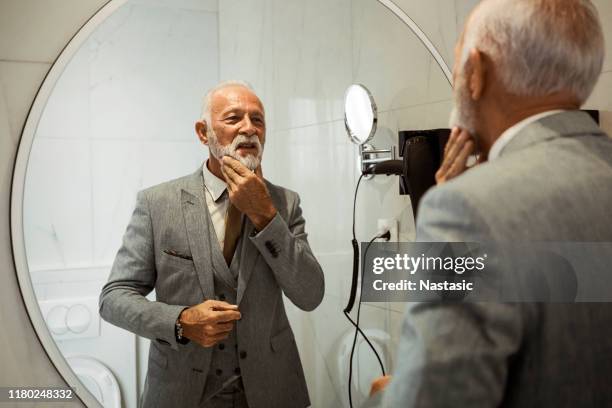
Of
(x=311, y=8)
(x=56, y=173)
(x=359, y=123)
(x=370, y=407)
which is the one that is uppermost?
(x=311, y=8)

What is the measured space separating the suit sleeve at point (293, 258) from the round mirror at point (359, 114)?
213mm

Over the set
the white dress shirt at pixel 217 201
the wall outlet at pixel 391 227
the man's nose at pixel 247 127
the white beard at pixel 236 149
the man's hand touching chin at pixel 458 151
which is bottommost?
the wall outlet at pixel 391 227

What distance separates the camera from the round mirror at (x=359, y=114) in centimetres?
105

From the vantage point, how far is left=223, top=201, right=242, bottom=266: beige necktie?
31.6 inches

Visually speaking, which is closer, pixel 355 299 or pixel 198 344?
pixel 198 344

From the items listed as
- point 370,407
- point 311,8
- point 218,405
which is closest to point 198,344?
point 218,405

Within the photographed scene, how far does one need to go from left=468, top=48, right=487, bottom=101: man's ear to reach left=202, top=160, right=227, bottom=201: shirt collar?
417 millimetres

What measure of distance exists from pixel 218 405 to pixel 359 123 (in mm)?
602

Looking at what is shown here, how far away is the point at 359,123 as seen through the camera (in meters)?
1.06

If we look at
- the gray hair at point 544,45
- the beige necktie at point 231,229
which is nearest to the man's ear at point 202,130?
the beige necktie at point 231,229

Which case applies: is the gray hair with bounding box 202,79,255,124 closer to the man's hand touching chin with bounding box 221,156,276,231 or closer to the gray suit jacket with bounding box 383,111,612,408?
the man's hand touching chin with bounding box 221,156,276,231

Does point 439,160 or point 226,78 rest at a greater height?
point 226,78

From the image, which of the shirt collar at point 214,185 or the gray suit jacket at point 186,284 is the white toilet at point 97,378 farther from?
the shirt collar at point 214,185

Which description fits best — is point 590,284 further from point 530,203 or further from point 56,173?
point 56,173
